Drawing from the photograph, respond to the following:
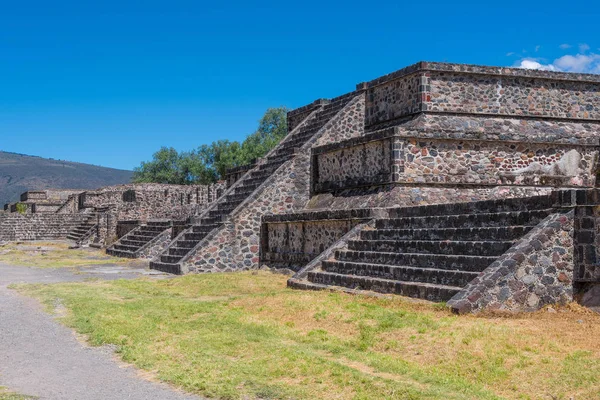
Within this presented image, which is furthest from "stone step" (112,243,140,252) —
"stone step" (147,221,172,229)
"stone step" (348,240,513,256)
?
"stone step" (348,240,513,256)

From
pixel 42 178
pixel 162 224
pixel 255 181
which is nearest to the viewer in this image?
pixel 255 181

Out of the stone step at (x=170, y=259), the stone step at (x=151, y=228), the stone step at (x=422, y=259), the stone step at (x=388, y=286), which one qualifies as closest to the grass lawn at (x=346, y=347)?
the stone step at (x=388, y=286)

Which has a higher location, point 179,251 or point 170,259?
point 179,251

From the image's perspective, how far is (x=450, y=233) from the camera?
10922 mm

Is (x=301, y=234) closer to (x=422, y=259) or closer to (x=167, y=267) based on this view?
(x=167, y=267)

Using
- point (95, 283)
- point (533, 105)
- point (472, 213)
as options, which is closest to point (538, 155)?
point (533, 105)

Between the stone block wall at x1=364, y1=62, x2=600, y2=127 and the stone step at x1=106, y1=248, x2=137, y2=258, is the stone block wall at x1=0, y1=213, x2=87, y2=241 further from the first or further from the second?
the stone block wall at x1=364, y1=62, x2=600, y2=127

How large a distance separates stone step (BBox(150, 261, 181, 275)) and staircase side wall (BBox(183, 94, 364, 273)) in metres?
0.20

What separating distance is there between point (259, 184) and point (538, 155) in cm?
721

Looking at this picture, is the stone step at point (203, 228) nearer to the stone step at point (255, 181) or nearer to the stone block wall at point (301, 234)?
the stone block wall at point (301, 234)

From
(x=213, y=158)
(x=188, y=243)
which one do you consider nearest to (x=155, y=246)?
(x=188, y=243)

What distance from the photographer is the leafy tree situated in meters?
54.5

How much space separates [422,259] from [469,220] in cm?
97

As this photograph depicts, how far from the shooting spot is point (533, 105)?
686 inches
